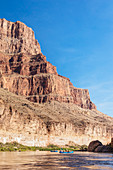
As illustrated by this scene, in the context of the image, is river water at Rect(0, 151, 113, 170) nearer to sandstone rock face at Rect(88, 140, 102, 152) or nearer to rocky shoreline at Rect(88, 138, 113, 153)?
rocky shoreline at Rect(88, 138, 113, 153)

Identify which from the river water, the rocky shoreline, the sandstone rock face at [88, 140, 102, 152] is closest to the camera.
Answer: the river water

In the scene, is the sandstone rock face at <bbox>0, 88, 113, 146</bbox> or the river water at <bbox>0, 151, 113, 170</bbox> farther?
the sandstone rock face at <bbox>0, 88, 113, 146</bbox>

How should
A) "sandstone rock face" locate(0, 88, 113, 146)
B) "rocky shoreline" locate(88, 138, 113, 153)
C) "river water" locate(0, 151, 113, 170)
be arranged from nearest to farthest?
"river water" locate(0, 151, 113, 170)
"rocky shoreline" locate(88, 138, 113, 153)
"sandstone rock face" locate(0, 88, 113, 146)

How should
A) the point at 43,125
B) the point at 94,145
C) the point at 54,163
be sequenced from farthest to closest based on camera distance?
the point at 43,125
the point at 94,145
the point at 54,163

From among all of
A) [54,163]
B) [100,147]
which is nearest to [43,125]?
[100,147]

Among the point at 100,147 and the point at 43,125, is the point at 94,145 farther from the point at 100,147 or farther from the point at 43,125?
the point at 43,125

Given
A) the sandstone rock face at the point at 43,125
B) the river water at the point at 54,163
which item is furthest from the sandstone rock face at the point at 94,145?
the river water at the point at 54,163

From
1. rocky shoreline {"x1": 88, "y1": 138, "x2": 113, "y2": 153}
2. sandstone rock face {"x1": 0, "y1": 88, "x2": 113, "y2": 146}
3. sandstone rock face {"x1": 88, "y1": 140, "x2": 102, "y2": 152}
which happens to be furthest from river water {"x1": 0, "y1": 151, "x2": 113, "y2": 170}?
sandstone rock face {"x1": 0, "y1": 88, "x2": 113, "y2": 146}

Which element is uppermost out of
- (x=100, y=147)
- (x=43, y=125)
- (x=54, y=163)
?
(x=43, y=125)

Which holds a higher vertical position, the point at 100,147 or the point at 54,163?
the point at 54,163

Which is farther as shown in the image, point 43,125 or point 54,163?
point 43,125

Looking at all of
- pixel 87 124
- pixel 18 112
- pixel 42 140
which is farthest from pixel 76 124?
pixel 18 112

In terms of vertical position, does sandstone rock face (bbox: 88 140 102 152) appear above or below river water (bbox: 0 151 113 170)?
below

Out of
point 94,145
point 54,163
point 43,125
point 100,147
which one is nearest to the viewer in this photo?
point 54,163
